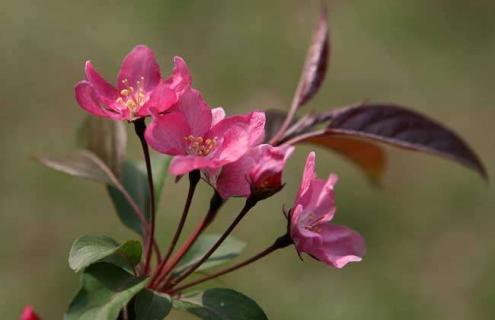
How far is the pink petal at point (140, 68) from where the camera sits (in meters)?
1.03

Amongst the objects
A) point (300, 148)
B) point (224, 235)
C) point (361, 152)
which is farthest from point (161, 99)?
point (300, 148)

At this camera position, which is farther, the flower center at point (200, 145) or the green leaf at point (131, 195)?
the green leaf at point (131, 195)

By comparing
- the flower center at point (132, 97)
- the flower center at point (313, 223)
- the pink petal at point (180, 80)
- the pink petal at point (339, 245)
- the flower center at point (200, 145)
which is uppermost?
the pink petal at point (180, 80)

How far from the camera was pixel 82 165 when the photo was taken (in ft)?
4.11

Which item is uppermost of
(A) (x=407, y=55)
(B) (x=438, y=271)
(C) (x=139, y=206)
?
(C) (x=139, y=206)

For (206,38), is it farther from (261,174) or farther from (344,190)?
(261,174)

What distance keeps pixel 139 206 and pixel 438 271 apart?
2241 millimetres

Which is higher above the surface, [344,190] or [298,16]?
[298,16]

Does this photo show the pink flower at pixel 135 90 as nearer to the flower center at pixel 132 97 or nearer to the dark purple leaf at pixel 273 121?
the flower center at pixel 132 97

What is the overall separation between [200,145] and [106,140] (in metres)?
0.38

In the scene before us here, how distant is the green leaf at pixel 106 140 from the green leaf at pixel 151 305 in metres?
0.37

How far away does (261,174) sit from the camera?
2.86 feet

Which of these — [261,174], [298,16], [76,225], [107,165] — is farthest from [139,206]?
[298,16]

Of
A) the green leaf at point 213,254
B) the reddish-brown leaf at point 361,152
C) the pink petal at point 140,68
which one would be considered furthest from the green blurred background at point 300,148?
the pink petal at point 140,68
